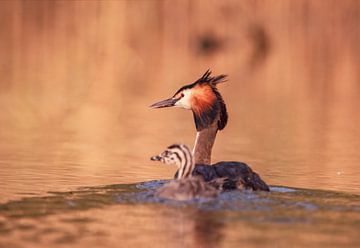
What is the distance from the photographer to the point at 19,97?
2703cm

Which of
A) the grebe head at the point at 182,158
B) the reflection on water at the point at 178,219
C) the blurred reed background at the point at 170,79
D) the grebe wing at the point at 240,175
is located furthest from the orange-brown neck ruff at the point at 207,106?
the grebe head at the point at 182,158

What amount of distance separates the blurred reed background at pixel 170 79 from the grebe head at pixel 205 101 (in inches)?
43.3

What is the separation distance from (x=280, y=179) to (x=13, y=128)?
6570mm

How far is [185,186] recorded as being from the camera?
502 inches

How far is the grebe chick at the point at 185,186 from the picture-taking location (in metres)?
12.8

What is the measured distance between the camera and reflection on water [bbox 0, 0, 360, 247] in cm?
1162

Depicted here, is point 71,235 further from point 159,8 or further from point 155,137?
point 159,8

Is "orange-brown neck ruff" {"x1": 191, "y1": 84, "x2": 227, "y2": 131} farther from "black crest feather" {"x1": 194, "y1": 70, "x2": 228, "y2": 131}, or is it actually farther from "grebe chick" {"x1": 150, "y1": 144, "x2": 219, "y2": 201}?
"grebe chick" {"x1": 150, "y1": 144, "x2": 219, "y2": 201}

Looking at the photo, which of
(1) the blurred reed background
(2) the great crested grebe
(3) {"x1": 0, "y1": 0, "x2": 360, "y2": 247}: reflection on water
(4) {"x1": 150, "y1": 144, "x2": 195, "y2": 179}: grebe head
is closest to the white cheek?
(2) the great crested grebe

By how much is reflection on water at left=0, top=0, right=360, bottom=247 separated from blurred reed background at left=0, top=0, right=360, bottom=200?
A: 8 centimetres

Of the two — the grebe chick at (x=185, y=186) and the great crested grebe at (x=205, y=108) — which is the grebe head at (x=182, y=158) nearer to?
the grebe chick at (x=185, y=186)

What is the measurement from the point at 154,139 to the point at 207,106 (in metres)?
5.02

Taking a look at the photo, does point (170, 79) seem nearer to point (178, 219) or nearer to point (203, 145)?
point (203, 145)

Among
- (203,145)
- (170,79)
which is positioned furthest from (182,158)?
(170,79)
